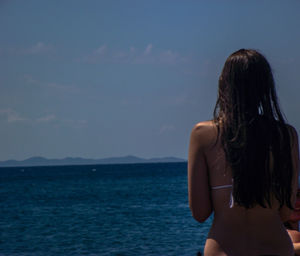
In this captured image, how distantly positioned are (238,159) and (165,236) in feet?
75.0

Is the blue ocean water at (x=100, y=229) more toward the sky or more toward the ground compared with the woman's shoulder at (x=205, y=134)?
more toward the ground

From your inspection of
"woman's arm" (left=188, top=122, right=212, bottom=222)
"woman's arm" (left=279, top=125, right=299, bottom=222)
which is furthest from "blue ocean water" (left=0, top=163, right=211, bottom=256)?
"woman's arm" (left=188, top=122, right=212, bottom=222)

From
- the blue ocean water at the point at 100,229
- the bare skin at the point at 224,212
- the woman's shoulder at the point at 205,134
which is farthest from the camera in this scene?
the blue ocean water at the point at 100,229

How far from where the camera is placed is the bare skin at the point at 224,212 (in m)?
1.84

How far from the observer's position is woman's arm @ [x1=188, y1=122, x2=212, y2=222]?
195 cm

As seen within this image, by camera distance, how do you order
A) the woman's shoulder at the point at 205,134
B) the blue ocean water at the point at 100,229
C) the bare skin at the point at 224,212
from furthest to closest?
the blue ocean water at the point at 100,229
the woman's shoulder at the point at 205,134
the bare skin at the point at 224,212

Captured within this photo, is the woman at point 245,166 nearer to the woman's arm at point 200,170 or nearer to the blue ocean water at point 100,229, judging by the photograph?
the woman's arm at point 200,170

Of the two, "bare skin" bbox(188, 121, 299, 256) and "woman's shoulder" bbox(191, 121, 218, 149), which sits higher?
"woman's shoulder" bbox(191, 121, 218, 149)

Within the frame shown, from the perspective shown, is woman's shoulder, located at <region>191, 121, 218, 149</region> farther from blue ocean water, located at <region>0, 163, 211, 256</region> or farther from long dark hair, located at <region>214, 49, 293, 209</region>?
blue ocean water, located at <region>0, 163, 211, 256</region>

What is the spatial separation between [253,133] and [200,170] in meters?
0.26

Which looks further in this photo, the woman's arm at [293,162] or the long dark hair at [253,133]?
the woman's arm at [293,162]

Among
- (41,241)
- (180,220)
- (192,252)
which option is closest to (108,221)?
(180,220)

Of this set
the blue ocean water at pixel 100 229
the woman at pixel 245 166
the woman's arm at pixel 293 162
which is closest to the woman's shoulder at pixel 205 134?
the woman at pixel 245 166

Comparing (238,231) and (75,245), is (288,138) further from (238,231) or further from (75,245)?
(75,245)
